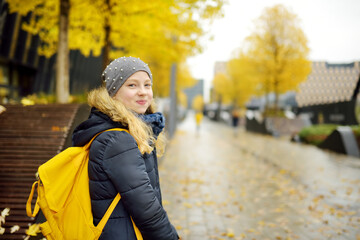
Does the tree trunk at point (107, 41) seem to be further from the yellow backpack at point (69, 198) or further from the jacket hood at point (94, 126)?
the yellow backpack at point (69, 198)

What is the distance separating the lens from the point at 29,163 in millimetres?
3535

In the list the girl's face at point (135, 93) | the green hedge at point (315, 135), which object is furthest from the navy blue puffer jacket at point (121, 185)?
the green hedge at point (315, 135)

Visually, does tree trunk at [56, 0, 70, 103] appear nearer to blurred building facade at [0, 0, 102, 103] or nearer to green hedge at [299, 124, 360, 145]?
blurred building facade at [0, 0, 102, 103]

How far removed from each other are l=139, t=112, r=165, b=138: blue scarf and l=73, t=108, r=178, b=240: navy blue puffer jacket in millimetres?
212

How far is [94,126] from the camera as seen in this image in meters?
1.53

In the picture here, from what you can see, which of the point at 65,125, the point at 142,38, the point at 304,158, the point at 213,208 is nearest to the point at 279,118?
the point at 304,158

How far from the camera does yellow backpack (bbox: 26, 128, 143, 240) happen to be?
1.48 meters

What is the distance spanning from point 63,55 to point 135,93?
7150 millimetres

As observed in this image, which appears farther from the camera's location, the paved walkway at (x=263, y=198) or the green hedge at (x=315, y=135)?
the green hedge at (x=315, y=135)

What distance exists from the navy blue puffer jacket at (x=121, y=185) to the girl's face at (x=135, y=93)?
0.17 metres

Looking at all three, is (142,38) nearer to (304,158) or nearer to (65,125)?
(65,125)

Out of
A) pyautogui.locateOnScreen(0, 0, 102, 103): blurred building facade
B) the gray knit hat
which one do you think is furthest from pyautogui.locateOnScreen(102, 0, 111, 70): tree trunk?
pyautogui.locateOnScreen(0, 0, 102, 103): blurred building facade

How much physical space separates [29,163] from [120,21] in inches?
258

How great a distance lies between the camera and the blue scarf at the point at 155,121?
1698mm
